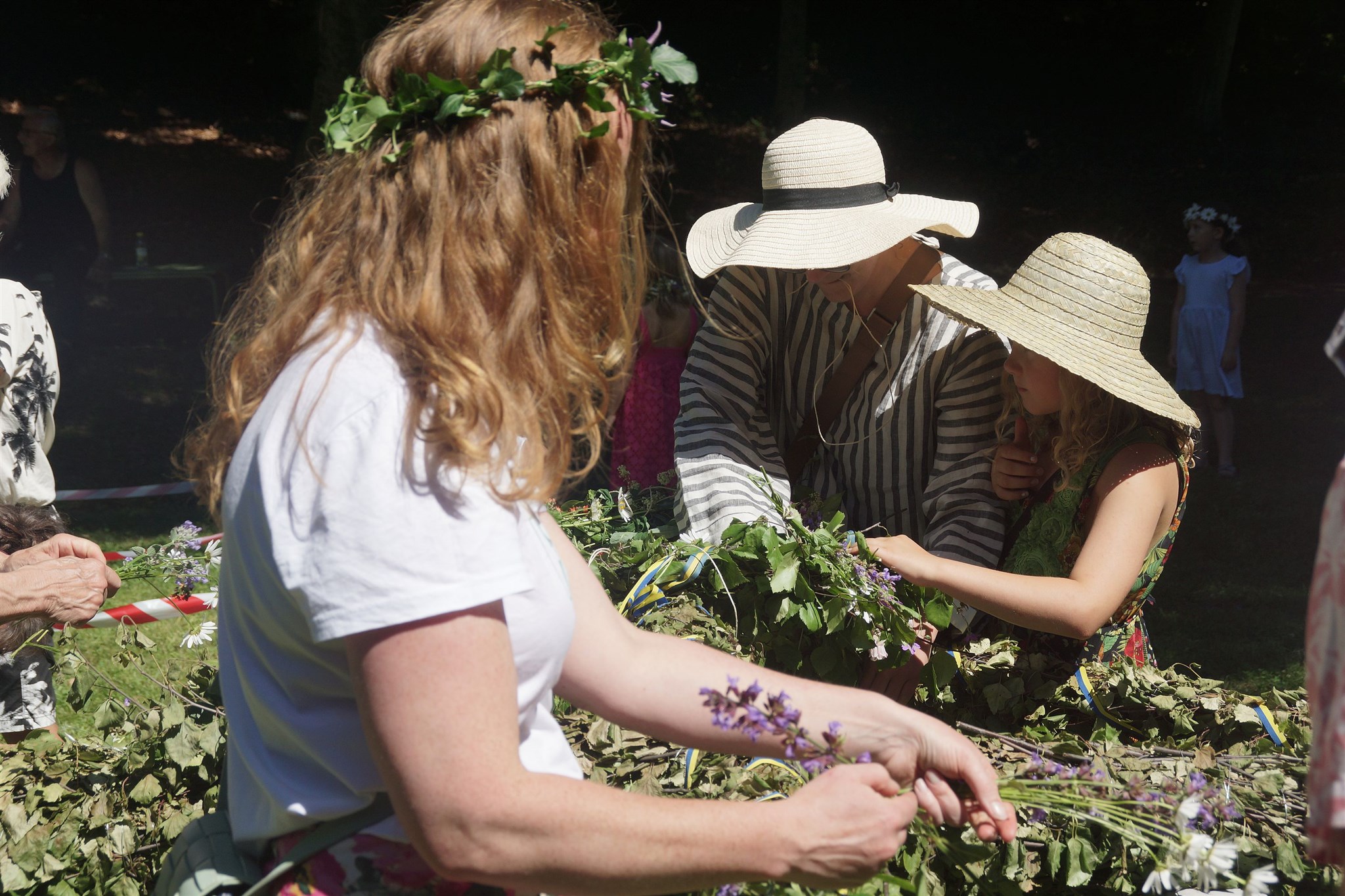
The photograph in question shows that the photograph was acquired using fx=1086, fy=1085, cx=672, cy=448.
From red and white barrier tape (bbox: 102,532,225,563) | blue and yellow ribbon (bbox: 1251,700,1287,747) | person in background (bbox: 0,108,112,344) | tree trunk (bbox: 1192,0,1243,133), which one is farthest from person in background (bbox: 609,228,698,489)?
tree trunk (bbox: 1192,0,1243,133)

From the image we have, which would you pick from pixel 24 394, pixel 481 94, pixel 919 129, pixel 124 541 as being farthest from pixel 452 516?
pixel 919 129

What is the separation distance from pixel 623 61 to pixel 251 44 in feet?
57.6

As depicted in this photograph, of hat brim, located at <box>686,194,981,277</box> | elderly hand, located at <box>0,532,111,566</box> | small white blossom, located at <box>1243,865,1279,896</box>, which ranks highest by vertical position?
hat brim, located at <box>686,194,981,277</box>

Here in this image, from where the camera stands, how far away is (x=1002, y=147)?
52.5 ft

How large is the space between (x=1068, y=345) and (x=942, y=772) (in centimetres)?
109

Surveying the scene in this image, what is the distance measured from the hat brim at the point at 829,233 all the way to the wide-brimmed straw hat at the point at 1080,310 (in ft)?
0.61

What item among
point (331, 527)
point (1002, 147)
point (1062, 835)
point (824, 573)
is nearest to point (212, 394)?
point (331, 527)

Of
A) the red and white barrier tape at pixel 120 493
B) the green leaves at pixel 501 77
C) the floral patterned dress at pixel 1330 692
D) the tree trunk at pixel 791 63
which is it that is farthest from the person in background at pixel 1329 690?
the tree trunk at pixel 791 63

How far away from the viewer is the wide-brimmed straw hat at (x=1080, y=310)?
2.22 meters

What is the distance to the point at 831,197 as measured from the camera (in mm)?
2682

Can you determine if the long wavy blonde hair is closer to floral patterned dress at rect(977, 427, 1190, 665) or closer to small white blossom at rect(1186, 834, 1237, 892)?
small white blossom at rect(1186, 834, 1237, 892)

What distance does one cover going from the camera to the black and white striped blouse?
2504mm

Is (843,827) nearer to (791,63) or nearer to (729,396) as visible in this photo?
(729,396)

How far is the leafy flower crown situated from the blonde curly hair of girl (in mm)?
1274
